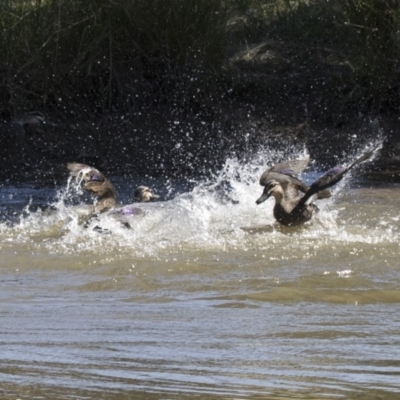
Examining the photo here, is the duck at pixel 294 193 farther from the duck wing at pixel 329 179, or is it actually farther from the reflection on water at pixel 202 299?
the reflection on water at pixel 202 299

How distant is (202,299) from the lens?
6.04m

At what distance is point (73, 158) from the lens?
11.2 metres

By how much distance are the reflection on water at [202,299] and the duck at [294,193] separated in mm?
153

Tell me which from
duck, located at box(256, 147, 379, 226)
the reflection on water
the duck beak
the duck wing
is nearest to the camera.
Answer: the reflection on water

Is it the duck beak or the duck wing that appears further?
the duck beak

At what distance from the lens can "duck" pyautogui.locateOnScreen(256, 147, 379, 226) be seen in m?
8.40

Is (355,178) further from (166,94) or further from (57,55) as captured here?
(57,55)

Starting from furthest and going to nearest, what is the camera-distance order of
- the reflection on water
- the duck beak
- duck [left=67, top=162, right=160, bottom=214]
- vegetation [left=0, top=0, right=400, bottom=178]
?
1. vegetation [left=0, top=0, right=400, bottom=178]
2. duck [left=67, top=162, right=160, bottom=214]
3. the duck beak
4. the reflection on water

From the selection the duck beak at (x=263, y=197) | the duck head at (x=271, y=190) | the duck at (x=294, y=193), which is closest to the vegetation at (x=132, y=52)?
the duck at (x=294, y=193)

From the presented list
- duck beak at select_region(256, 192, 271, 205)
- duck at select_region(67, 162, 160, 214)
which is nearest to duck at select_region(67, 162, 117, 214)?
duck at select_region(67, 162, 160, 214)

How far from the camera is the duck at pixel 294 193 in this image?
8.40m

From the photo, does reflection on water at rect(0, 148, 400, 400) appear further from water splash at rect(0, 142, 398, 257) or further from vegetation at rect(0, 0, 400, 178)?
vegetation at rect(0, 0, 400, 178)

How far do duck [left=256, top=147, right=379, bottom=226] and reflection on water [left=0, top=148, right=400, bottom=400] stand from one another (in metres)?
0.15

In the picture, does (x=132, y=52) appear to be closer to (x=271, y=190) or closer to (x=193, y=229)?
(x=271, y=190)
